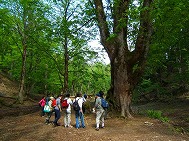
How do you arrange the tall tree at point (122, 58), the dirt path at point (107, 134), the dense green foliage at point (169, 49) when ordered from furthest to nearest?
the tall tree at point (122, 58) → the dense green foliage at point (169, 49) → the dirt path at point (107, 134)

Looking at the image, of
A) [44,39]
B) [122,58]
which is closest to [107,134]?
[122,58]

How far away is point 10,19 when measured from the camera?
99.5 feet

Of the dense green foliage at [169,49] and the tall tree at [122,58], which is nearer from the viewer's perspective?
the dense green foliage at [169,49]

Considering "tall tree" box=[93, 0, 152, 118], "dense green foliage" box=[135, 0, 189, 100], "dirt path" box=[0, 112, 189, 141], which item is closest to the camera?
"dirt path" box=[0, 112, 189, 141]

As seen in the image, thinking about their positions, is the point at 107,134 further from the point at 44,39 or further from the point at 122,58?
the point at 44,39

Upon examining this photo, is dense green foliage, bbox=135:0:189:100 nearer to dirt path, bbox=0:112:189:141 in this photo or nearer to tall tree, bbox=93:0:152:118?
tall tree, bbox=93:0:152:118

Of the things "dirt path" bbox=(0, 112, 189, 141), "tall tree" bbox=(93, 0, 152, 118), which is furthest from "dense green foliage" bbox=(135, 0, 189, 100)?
"dirt path" bbox=(0, 112, 189, 141)

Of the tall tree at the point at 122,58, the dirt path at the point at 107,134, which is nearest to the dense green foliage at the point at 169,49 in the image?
the tall tree at the point at 122,58

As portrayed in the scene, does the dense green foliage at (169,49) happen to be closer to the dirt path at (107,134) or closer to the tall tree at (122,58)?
the tall tree at (122,58)

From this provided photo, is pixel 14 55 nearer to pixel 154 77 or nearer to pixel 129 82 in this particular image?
pixel 154 77

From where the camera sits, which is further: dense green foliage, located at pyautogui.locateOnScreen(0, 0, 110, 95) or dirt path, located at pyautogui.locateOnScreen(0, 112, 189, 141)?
dense green foliage, located at pyautogui.locateOnScreen(0, 0, 110, 95)

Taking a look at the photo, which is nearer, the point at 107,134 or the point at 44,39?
the point at 107,134

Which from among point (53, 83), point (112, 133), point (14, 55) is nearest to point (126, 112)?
point (112, 133)

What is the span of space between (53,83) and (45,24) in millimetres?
19127
